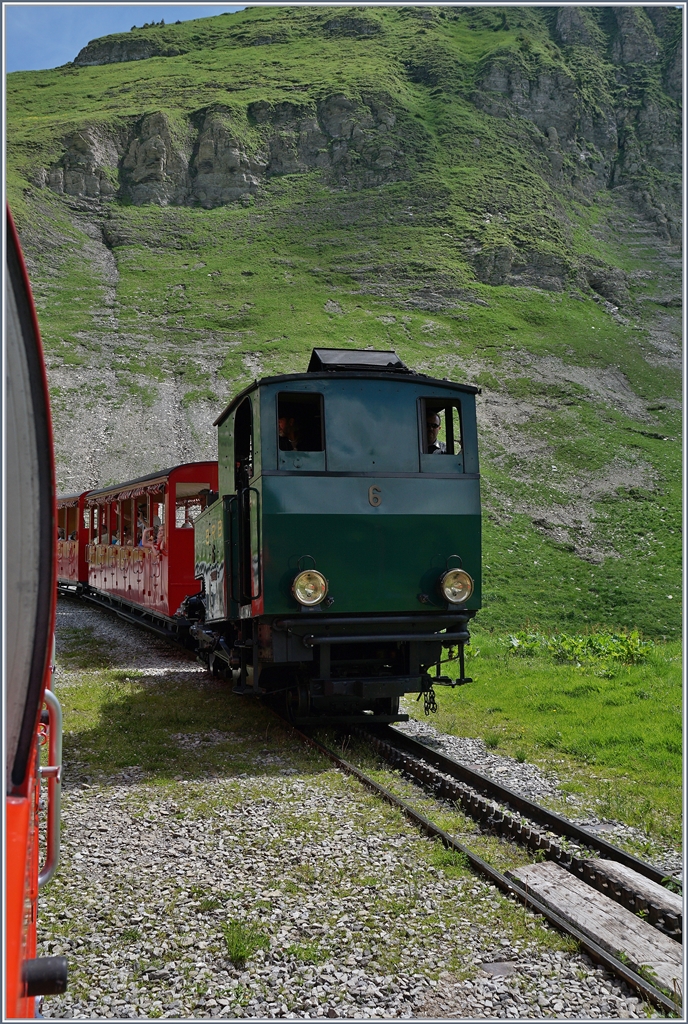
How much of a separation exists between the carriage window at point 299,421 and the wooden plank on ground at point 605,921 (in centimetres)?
473

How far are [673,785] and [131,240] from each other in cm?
7919

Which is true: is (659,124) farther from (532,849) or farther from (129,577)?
(532,849)

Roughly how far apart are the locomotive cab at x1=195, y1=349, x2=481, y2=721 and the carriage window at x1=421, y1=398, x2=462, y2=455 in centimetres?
1

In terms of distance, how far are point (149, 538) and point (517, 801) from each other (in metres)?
11.0

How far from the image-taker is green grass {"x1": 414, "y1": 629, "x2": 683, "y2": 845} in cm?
771

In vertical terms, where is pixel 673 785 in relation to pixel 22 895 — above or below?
below

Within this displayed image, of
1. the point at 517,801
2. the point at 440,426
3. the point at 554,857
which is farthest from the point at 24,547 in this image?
the point at 440,426

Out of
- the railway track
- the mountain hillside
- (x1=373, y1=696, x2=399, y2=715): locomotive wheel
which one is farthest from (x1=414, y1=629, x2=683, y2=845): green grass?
the mountain hillside

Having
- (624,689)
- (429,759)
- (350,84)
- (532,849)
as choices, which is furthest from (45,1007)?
(350,84)

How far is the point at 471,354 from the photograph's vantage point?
59562 millimetres

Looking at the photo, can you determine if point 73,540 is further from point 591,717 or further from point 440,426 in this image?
point 591,717

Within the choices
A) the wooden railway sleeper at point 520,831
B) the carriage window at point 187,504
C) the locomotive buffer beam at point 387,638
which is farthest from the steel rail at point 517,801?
the carriage window at point 187,504

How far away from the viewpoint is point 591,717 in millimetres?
10289

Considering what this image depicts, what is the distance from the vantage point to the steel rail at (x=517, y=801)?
594 centimetres
